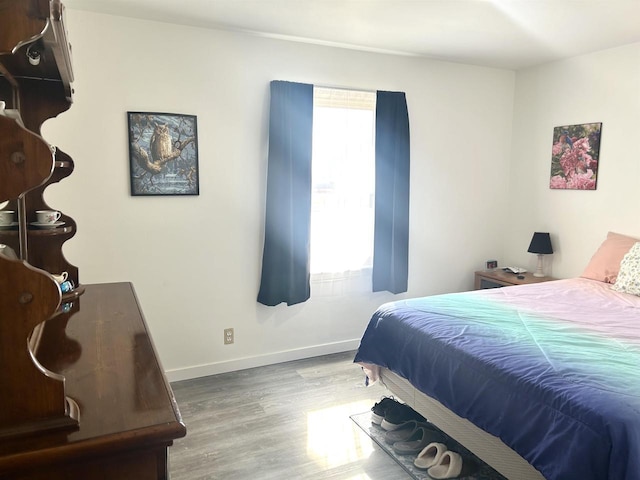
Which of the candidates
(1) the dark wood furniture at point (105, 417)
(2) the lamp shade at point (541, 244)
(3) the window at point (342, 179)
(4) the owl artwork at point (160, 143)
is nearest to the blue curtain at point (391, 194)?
(3) the window at point (342, 179)

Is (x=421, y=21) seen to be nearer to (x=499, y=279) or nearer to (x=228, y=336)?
(x=499, y=279)

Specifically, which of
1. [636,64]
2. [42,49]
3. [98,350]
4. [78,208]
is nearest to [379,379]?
[98,350]

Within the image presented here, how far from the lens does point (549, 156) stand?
4105 millimetres

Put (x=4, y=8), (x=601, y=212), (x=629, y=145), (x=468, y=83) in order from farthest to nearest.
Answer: (x=468, y=83), (x=601, y=212), (x=629, y=145), (x=4, y=8)

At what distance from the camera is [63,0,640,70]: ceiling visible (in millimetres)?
2717

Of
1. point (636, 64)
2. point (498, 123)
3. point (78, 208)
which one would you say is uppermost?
point (636, 64)

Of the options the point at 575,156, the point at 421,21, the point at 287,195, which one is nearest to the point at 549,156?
the point at 575,156

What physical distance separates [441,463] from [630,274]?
1892mm

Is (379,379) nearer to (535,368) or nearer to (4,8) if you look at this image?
(535,368)

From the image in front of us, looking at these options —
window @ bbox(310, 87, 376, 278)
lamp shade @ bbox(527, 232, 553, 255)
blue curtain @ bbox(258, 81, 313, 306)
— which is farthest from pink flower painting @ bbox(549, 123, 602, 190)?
blue curtain @ bbox(258, 81, 313, 306)

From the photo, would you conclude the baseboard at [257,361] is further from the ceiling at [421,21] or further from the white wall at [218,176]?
the ceiling at [421,21]

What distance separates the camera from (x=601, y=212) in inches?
146

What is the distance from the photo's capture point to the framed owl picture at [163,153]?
10.1ft

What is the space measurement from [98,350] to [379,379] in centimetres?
191
